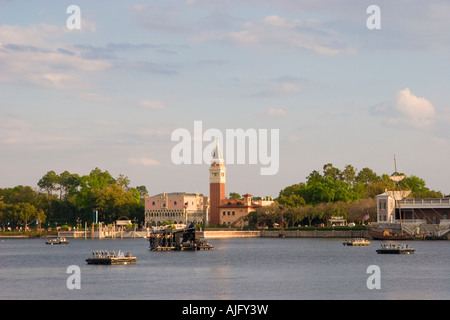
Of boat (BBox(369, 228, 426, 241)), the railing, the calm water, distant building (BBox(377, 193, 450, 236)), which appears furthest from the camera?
the railing

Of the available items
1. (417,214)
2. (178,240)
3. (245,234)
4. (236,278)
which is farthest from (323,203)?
(236,278)

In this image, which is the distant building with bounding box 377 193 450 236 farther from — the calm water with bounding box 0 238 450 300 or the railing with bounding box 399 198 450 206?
the calm water with bounding box 0 238 450 300

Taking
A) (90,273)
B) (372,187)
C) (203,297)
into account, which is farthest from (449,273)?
(372,187)

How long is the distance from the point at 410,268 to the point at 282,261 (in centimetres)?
1644

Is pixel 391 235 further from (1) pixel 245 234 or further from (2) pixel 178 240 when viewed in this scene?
(1) pixel 245 234

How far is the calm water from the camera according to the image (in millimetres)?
55406

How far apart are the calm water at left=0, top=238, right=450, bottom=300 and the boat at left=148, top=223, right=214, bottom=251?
17.8 m

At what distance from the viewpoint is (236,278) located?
220 feet

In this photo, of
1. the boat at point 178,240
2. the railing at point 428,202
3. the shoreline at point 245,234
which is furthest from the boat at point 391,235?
the boat at point 178,240

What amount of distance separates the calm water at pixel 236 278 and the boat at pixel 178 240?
58.4 feet

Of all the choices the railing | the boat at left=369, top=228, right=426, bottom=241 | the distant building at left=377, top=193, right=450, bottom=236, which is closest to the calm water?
the boat at left=369, top=228, right=426, bottom=241

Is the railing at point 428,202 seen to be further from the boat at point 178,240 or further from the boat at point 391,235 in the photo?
the boat at point 178,240

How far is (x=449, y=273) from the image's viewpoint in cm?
6988

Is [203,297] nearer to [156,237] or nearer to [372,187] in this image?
[156,237]
